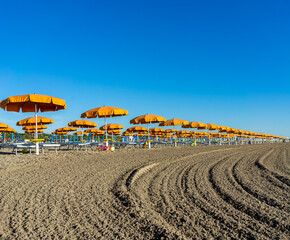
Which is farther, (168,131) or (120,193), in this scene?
(168,131)

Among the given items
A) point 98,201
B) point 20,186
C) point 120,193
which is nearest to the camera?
point 98,201

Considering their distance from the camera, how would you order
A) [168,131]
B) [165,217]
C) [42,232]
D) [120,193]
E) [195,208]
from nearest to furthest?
1. [42,232]
2. [165,217]
3. [195,208]
4. [120,193]
5. [168,131]

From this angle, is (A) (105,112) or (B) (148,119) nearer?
(A) (105,112)

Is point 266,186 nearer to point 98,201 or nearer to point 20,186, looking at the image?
point 98,201

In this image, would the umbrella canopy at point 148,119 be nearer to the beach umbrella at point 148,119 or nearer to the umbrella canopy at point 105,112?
the beach umbrella at point 148,119

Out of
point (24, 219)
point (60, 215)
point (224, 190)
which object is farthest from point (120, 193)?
point (224, 190)

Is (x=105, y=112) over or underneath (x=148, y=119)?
over

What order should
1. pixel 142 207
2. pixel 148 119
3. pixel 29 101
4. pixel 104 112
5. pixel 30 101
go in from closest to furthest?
1. pixel 142 207
2. pixel 30 101
3. pixel 29 101
4. pixel 104 112
5. pixel 148 119

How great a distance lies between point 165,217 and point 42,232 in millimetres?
1210

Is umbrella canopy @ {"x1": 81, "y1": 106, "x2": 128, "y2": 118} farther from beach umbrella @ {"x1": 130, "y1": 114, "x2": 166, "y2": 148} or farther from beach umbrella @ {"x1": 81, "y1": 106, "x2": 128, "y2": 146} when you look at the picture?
beach umbrella @ {"x1": 130, "y1": 114, "x2": 166, "y2": 148}

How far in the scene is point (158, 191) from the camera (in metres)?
3.51

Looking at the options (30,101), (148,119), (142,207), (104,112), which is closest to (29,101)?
(30,101)

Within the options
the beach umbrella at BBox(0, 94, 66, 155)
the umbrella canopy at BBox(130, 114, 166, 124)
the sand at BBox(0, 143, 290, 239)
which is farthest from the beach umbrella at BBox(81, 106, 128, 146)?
the sand at BBox(0, 143, 290, 239)

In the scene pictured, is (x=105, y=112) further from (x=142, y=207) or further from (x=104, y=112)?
(x=142, y=207)
